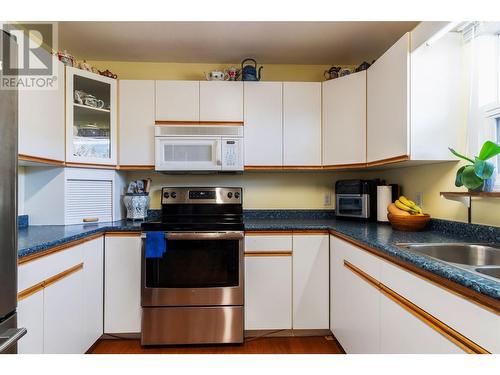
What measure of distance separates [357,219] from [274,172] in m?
0.84

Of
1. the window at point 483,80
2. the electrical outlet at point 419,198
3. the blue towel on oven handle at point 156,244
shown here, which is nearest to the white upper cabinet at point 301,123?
the electrical outlet at point 419,198

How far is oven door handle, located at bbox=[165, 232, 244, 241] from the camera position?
191 cm

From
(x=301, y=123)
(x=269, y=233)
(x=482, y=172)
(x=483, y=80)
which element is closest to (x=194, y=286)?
(x=269, y=233)

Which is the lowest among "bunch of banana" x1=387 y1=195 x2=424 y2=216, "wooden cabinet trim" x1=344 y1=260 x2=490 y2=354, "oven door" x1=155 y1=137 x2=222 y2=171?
"wooden cabinet trim" x1=344 y1=260 x2=490 y2=354

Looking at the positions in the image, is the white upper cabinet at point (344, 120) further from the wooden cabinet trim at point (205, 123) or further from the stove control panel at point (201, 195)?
the stove control panel at point (201, 195)

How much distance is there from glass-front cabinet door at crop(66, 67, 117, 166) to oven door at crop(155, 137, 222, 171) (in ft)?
1.29

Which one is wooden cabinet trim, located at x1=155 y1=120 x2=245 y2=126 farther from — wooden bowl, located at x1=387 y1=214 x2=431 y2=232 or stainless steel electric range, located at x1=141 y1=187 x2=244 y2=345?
wooden bowl, located at x1=387 y1=214 x2=431 y2=232

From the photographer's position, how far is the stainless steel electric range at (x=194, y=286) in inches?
75.9

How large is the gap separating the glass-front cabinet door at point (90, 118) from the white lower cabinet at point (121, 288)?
671 mm

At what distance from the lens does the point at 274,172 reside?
264cm

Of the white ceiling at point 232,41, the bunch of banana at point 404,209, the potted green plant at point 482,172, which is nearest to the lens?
the potted green plant at point 482,172

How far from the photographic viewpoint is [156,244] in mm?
1896

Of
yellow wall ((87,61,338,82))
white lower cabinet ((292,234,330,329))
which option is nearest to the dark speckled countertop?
white lower cabinet ((292,234,330,329))

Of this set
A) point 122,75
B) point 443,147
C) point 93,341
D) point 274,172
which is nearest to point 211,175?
point 274,172
